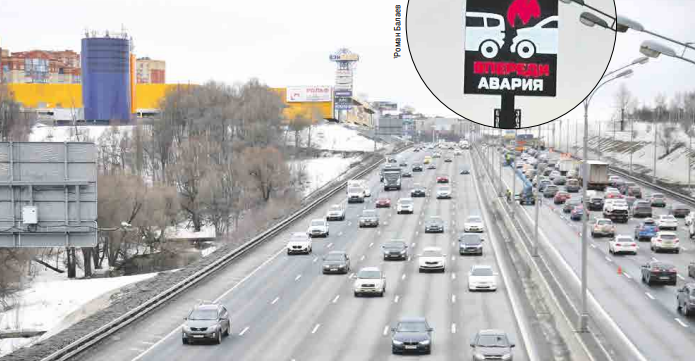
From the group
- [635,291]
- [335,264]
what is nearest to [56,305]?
[335,264]

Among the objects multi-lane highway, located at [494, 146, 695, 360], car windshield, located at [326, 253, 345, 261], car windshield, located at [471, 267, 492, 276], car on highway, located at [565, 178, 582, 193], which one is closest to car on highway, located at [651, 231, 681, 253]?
multi-lane highway, located at [494, 146, 695, 360]

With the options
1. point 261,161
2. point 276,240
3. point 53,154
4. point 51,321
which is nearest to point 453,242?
point 276,240

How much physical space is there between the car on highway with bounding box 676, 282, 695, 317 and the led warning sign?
35079mm

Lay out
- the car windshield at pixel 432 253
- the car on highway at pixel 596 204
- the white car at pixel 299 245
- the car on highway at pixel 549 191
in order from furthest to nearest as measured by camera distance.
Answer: the car on highway at pixel 549 191 → the car on highway at pixel 596 204 → the white car at pixel 299 245 → the car windshield at pixel 432 253

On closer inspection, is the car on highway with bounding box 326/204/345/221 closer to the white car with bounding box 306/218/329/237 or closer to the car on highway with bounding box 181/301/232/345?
the white car with bounding box 306/218/329/237

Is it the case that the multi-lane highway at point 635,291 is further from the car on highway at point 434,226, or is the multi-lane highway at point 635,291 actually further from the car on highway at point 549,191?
the car on highway at point 549,191

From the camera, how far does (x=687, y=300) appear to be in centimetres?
3934

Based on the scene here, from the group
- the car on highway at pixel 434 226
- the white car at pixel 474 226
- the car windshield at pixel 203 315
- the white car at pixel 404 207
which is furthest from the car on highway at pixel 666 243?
the car windshield at pixel 203 315

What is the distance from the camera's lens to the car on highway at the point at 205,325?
1398 inches

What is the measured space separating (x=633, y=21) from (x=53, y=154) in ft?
84.0

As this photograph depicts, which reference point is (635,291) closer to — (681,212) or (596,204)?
(681,212)

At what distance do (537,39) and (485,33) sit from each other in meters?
0.40

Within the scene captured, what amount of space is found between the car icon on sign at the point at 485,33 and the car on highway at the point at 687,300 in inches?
1391

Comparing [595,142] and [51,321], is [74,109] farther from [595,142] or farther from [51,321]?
[51,321]
